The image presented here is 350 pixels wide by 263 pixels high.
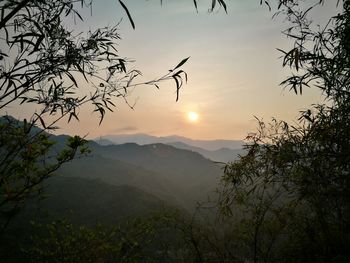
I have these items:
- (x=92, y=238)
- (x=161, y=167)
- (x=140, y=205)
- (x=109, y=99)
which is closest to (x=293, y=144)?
(x=109, y=99)

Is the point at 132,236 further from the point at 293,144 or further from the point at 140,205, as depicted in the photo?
the point at 140,205

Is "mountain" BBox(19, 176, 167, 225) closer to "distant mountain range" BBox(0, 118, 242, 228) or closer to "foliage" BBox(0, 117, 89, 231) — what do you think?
"distant mountain range" BBox(0, 118, 242, 228)

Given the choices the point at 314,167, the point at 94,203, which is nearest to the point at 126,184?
the point at 94,203

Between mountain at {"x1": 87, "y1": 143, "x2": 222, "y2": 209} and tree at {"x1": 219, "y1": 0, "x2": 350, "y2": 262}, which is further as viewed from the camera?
mountain at {"x1": 87, "y1": 143, "x2": 222, "y2": 209}

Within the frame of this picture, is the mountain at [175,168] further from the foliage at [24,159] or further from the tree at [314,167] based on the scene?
the foliage at [24,159]

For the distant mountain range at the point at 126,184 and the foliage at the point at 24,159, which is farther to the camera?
the distant mountain range at the point at 126,184

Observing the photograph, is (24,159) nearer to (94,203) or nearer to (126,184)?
(94,203)

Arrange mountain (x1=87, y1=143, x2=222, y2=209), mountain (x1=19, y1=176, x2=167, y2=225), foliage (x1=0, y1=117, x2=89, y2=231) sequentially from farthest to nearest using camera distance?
mountain (x1=87, y1=143, x2=222, y2=209)
mountain (x1=19, y1=176, x2=167, y2=225)
foliage (x1=0, y1=117, x2=89, y2=231)

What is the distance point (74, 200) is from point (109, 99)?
69864 millimetres

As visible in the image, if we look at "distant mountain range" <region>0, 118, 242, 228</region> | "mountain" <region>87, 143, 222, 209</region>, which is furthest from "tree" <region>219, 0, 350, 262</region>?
"mountain" <region>87, 143, 222, 209</region>

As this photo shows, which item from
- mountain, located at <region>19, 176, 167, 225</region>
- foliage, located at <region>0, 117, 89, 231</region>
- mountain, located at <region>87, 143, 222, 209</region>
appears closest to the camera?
foliage, located at <region>0, 117, 89, 231</region>

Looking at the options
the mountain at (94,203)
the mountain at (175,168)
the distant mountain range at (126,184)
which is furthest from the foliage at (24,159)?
the mountain at (175,168)

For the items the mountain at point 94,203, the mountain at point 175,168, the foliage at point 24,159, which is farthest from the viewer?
the mountain at point 175,168

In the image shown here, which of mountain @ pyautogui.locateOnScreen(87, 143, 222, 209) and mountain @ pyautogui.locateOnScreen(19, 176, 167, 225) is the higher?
mountain @ pyautogui.locateOnScreen(87, 143, 222, 209)
